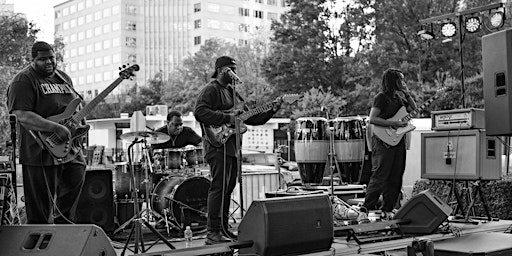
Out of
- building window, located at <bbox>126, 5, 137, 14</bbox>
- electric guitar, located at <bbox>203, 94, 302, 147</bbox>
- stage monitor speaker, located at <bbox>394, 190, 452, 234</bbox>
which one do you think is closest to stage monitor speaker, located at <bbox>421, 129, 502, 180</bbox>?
stage monitor speaker, located at <bbox>394, 190, 452, 234</bbox>

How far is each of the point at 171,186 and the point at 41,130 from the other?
314cm

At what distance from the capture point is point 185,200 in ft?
25.8

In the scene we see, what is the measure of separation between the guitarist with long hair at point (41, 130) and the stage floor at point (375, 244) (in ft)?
3.18

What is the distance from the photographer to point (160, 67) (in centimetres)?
8462

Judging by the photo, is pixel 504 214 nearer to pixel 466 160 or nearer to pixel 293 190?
pixel 466 160

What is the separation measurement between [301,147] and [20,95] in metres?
5.15

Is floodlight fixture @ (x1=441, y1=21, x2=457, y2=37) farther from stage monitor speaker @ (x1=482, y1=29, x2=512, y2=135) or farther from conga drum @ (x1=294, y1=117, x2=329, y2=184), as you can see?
stage monitor speaker @ (x1=482, y1=29, x2=512, y2=135)

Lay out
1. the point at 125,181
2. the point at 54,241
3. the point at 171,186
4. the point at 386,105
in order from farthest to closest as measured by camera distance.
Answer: the point at 125,181, the point at 171,186, the point at 386,105, the point at 54,241

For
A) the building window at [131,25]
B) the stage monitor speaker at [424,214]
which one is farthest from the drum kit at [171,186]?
the building window at [131,25]

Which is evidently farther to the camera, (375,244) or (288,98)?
(288,98)

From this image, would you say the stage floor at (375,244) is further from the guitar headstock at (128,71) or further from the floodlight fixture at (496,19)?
the floodlight fixture at (496,19)

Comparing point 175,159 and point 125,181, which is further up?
point 175,159

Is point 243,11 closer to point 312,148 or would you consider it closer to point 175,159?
point 312,148

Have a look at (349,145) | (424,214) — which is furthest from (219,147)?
(349,145)
